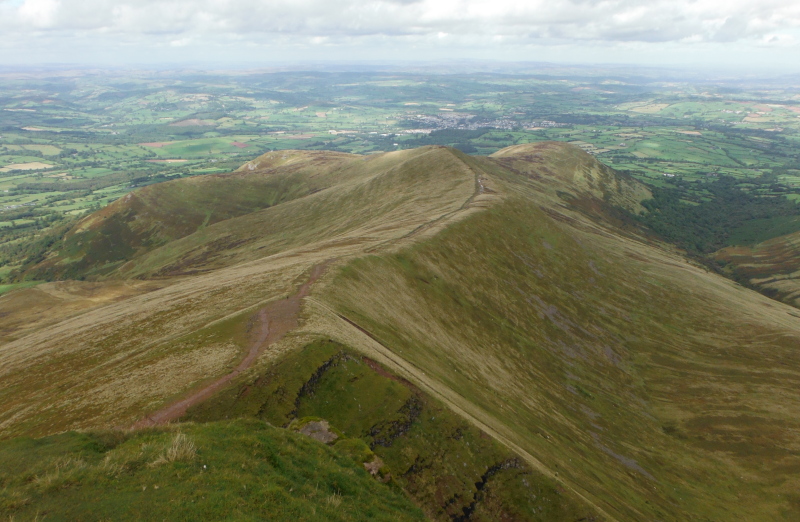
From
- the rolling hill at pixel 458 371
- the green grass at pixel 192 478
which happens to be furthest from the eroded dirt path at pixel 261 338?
the green grass at pixel 192 478

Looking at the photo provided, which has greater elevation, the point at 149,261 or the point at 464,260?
the point at 464,260

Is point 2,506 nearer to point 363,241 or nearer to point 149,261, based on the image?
point 363,241

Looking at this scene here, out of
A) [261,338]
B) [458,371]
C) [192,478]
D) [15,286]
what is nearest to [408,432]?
[261,338]

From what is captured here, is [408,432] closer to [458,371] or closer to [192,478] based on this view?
[192,478]

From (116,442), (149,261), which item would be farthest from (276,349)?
(149,261)

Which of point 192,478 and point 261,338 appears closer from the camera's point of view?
point 192,478

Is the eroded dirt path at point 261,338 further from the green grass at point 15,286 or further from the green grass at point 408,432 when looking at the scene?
the green grass at point 15,286
